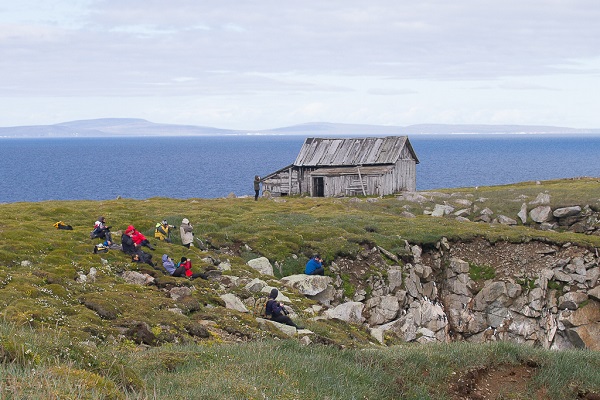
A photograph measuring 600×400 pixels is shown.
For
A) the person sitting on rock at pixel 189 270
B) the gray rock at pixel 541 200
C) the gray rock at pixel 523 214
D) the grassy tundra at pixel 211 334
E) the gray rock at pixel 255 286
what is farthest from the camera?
the gray rock at pixel 541 200

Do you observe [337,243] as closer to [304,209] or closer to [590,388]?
[304,209]

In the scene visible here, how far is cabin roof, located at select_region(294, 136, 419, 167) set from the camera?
234 feet

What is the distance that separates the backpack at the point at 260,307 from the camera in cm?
2688

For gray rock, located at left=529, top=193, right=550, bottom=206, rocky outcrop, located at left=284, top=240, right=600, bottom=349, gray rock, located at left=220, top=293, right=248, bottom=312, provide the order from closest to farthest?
gray rock, located at left=220, top=293, right=248, bottom=312, rocky outcrop, located at left=284, top=240, right=600, bottom=349, gray rock, located at left=529, top=193, right=550, bottom=206

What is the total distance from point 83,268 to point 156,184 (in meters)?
129

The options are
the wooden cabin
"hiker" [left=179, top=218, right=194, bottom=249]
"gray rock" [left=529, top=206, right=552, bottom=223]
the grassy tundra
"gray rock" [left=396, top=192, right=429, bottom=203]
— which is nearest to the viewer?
the grassy tundra

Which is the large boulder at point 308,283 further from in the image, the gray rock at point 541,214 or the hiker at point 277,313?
the gray rock at point 541,214

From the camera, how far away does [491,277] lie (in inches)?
1575

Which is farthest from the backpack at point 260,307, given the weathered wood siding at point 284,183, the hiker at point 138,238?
the weathered wood siding at point 284,183

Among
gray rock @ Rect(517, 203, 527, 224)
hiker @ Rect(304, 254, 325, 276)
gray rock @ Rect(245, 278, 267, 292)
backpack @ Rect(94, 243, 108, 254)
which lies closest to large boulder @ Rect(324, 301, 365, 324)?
gray rock @ Rect(245, 278, 267, 292)

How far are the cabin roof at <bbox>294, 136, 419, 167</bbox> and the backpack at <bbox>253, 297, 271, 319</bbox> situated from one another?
1705 inches

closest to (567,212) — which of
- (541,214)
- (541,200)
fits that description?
(541,214)

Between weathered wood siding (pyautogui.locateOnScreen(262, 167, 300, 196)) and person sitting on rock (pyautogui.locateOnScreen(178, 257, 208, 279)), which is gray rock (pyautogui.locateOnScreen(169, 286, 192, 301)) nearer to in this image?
person sitting on rock (pyautogui.locateOnScreen(178, 257, 208, 279))

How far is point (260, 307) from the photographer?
27.8 m
